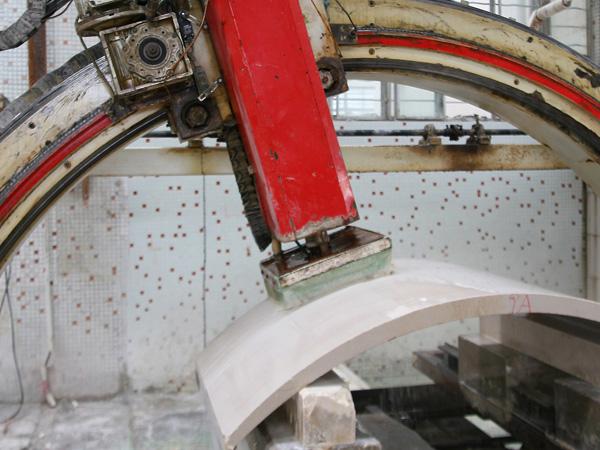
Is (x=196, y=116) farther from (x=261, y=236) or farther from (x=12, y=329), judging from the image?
(x=12, y=329)

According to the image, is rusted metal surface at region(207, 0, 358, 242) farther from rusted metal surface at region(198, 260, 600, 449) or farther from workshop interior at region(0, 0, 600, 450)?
rusted metal surface at region(198, 260, 600, 449)

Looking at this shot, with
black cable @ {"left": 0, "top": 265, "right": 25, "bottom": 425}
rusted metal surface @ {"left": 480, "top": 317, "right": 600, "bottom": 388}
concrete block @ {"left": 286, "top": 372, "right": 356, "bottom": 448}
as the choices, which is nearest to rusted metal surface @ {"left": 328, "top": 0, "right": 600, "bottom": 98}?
rusted metal surface @ {"left": 480, "top": 317, "right": 600, "bottom": 388}

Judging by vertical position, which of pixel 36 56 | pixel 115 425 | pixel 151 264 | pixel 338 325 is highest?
pixel 36 56

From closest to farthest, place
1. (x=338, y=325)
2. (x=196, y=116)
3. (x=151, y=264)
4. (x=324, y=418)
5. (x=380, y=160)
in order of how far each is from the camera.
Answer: (x=324, y=418) → (x=338, y=325) → (x=196, y=116) → (x=380, y=160) → (x=151, y=264)

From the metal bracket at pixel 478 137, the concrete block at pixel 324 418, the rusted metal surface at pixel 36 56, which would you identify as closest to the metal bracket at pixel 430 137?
the metal bracket at pixel 478 137

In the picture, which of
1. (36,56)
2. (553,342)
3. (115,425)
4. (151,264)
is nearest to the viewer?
(553,342)

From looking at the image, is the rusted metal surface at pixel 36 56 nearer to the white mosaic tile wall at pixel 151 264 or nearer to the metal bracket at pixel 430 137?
the white mosaic tile wall at pixel 151 264

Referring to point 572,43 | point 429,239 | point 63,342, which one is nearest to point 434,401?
point 429,239

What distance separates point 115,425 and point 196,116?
244 centimetres

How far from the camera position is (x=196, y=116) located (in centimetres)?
176

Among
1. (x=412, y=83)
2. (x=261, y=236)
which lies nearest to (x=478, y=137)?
(x=412, y=83)

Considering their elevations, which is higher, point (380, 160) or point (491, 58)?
point (491, 58)

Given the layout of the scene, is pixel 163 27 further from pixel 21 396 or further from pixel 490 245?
pixel 490 245

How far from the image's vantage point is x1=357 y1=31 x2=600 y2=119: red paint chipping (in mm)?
1905
